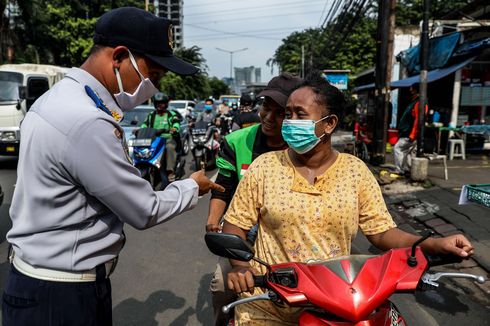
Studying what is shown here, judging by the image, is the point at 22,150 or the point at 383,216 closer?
the point at 22,150

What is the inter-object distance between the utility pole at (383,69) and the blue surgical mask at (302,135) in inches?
305

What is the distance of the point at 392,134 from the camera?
12.4m

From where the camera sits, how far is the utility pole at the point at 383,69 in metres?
8.89

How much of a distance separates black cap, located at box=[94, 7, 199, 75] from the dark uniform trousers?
853 mm

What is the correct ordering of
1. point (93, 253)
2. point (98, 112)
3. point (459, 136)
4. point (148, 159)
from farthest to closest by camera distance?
1. point (459, 136)
2. point (148, 159)
3. point (93, 253)
4. point (98, 112)

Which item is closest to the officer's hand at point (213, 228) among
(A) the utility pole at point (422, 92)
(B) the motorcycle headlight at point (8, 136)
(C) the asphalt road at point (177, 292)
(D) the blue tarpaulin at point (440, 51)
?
(C) the asphalt road at point (177, 292)

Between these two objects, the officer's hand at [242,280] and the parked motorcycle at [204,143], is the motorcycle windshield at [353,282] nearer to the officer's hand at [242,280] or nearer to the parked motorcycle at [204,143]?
the officer's hand at [242,280]

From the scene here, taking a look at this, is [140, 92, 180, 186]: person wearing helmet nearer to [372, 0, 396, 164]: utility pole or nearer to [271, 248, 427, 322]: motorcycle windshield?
[372, 0, 396, 164]: utility pole

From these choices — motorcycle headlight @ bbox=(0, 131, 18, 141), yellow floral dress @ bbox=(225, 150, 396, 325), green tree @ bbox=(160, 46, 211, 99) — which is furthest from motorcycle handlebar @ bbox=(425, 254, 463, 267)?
green tree @ bbox=(160, 46, 211, 99)

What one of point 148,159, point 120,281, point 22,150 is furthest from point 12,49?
point 22,150

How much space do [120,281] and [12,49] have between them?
20778 millimetres

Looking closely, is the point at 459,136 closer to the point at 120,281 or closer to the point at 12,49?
the point at 120,281

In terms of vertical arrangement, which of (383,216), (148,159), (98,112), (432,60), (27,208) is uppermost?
(432,60)

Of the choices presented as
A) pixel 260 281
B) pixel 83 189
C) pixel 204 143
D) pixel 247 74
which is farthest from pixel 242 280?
pixel 247 74
